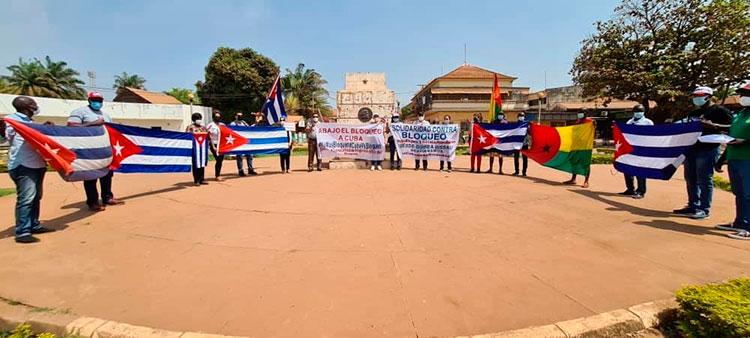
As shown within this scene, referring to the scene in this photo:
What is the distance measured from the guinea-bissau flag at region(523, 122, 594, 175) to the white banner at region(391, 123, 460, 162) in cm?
216

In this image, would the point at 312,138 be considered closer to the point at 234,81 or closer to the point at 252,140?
the point at 252,140

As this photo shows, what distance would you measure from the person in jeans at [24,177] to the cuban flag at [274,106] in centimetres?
560

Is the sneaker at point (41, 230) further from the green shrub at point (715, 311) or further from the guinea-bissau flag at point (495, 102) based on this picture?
the guinea-bissau flag at point (495, 102)

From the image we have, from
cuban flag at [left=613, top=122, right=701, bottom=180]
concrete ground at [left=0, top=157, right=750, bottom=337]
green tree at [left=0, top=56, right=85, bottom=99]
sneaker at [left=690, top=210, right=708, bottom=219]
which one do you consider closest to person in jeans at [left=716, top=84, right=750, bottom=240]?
concrete ground at [left=0, top=157, right=750, bottom=337]

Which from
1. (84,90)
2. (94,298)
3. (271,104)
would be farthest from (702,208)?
(84,90)

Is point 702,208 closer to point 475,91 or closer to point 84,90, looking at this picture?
point 475,91

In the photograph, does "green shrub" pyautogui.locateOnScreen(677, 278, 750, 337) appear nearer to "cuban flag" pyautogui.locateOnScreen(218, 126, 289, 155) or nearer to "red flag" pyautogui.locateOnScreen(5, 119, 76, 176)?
"red flag" pyautogui.locateOnScreen(5, 119, 76, 176)

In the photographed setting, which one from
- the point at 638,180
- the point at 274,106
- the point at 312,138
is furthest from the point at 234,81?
the point at 638,180

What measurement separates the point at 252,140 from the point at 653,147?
8.76m

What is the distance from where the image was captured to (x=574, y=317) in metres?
2.18

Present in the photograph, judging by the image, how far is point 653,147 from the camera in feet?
18.1

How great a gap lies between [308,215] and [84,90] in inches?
2131

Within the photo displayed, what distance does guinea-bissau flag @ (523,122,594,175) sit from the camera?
7148mm

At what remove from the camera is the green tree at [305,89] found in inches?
1715
